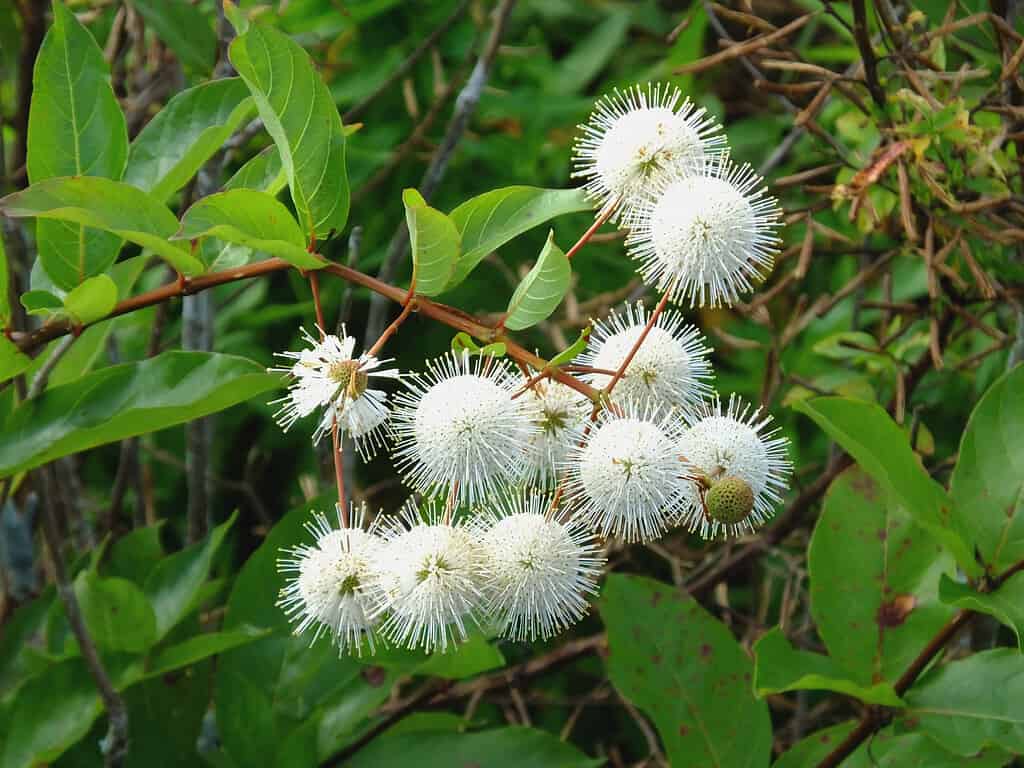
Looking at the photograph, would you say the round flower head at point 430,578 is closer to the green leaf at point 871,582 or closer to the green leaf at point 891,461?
the green leaf at point 891,461

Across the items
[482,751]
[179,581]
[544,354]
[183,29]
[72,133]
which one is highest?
[183,29]

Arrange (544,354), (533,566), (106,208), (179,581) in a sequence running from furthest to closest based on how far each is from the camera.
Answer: (544,354) < (179,581) < (533,566) < (106,208)

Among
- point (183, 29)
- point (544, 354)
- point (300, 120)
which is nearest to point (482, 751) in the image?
point (300, 120)

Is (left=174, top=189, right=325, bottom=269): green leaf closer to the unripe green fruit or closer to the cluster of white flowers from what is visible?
the cluster of white flowers

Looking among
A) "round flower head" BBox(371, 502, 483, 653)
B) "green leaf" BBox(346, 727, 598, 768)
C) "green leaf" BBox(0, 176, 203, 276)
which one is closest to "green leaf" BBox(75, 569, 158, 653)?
"green leaf" BBox(346, 727, 598, 768)

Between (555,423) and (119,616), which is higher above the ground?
(555,423)

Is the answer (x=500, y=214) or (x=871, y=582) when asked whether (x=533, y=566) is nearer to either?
(x=500, y=214)
